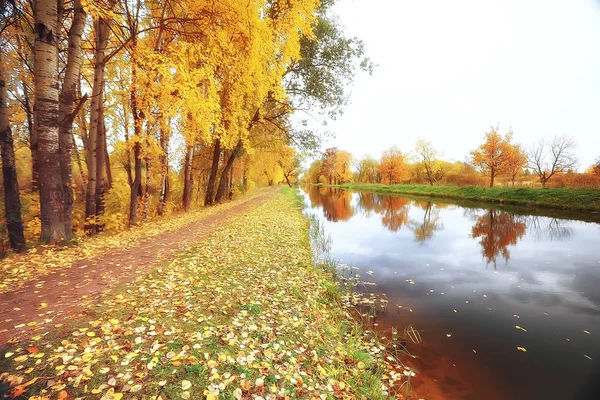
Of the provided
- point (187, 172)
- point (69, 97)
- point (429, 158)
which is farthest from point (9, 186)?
point (429, 158)

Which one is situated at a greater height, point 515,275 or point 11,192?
point 11,192

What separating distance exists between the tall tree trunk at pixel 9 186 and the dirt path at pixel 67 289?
2422 millimetres

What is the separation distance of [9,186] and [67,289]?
4.91m

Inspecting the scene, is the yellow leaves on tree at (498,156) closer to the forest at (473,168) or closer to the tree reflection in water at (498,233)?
the forest at (473,168)

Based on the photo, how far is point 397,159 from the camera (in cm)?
6406

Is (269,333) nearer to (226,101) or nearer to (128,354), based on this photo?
(128,354)

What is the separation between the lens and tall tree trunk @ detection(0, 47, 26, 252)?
7.07 meters

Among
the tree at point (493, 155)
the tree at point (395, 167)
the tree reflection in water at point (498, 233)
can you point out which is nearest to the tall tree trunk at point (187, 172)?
the tree reflection in water at point (498, 233)

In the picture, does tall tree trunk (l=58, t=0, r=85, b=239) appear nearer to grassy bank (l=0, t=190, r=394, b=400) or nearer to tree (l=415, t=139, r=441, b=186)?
grassy bank (l=0, t=190, r=394, b=400)

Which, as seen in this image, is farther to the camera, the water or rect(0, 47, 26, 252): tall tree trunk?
rect(0, 47, 26, 252): tall tree trunk

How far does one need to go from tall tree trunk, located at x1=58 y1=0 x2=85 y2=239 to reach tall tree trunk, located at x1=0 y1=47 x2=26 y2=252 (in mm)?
997

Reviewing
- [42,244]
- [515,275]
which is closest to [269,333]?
[42,244]

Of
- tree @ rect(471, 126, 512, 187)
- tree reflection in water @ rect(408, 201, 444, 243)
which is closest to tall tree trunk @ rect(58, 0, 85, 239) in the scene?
tree reflection in water @ rect(408, 201, 444, 243)

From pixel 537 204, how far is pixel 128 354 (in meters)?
34.8
